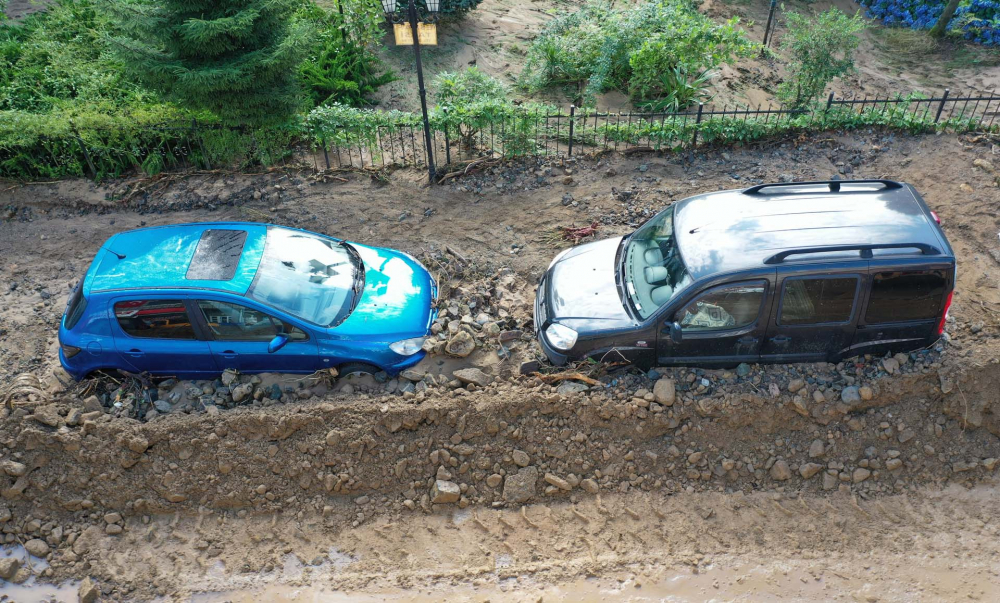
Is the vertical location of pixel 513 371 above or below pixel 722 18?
below

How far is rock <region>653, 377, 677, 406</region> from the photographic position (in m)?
6.26

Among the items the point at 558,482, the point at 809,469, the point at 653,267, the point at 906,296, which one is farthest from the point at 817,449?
the point at 558,482

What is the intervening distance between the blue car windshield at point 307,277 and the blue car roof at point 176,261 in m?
0.15

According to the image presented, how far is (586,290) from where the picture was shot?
6.67 metres

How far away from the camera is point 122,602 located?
562cm

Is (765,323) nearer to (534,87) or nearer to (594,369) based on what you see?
(594,369)

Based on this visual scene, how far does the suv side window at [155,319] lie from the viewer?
623 cm

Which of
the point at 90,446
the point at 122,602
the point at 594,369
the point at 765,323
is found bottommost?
the point at 122,602

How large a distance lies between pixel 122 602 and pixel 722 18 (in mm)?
15615

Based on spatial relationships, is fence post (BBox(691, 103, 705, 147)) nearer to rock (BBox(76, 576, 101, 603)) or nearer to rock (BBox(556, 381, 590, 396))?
rock (BBox(556, 381, 590, 396))

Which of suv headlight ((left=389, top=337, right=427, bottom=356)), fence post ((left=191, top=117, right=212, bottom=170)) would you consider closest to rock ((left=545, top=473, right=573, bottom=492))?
suv headlight ((left=389, top=337, right=427, bottom=356))

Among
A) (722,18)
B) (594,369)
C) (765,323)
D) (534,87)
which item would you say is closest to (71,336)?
(594,369)

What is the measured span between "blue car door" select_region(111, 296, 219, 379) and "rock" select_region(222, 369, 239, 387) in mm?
141

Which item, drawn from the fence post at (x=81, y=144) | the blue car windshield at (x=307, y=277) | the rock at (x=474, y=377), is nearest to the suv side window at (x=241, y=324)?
the blue car windshield at (x=307, y=277)
